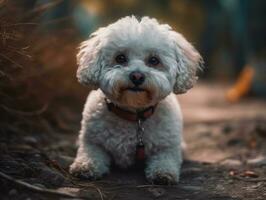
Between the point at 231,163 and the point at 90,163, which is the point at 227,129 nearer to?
the point at 231,163

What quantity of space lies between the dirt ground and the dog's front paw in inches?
2.5

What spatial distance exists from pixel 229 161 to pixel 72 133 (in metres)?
1.98

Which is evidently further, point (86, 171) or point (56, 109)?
point (56, 109)

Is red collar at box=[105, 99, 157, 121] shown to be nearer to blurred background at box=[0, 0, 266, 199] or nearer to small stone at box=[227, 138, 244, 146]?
blurred background at box=[0, 0, 266, 199]

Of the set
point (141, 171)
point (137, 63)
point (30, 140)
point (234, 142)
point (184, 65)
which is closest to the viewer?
point (137, 63)

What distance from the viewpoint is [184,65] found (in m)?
4.73

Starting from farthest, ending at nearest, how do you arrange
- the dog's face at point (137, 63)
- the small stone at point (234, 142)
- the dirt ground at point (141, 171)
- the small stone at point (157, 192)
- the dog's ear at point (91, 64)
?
the small stone at point (234, 142) → the dog's ear at point (91, 64) → the dog's face at point (137, 63) → the small stone at point (157, 192) → the dirt ground at point (141, 171)

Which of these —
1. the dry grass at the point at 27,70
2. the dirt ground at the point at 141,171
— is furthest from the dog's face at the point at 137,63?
the dirt ground at the point at 141,171

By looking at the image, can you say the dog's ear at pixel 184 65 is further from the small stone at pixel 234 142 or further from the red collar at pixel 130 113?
the small stone at pixel 234 142

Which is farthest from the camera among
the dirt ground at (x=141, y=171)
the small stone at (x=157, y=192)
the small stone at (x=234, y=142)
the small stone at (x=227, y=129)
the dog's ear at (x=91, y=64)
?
the small stone at (x=227, y=129)

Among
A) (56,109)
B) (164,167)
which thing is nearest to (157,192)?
(164,167)

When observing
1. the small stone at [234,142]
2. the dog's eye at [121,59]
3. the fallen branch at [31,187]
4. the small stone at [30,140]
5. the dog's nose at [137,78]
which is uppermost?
the dog's eye at [121,59]

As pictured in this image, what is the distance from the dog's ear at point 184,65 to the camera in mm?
4707

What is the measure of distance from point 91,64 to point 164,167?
0.94 meters
